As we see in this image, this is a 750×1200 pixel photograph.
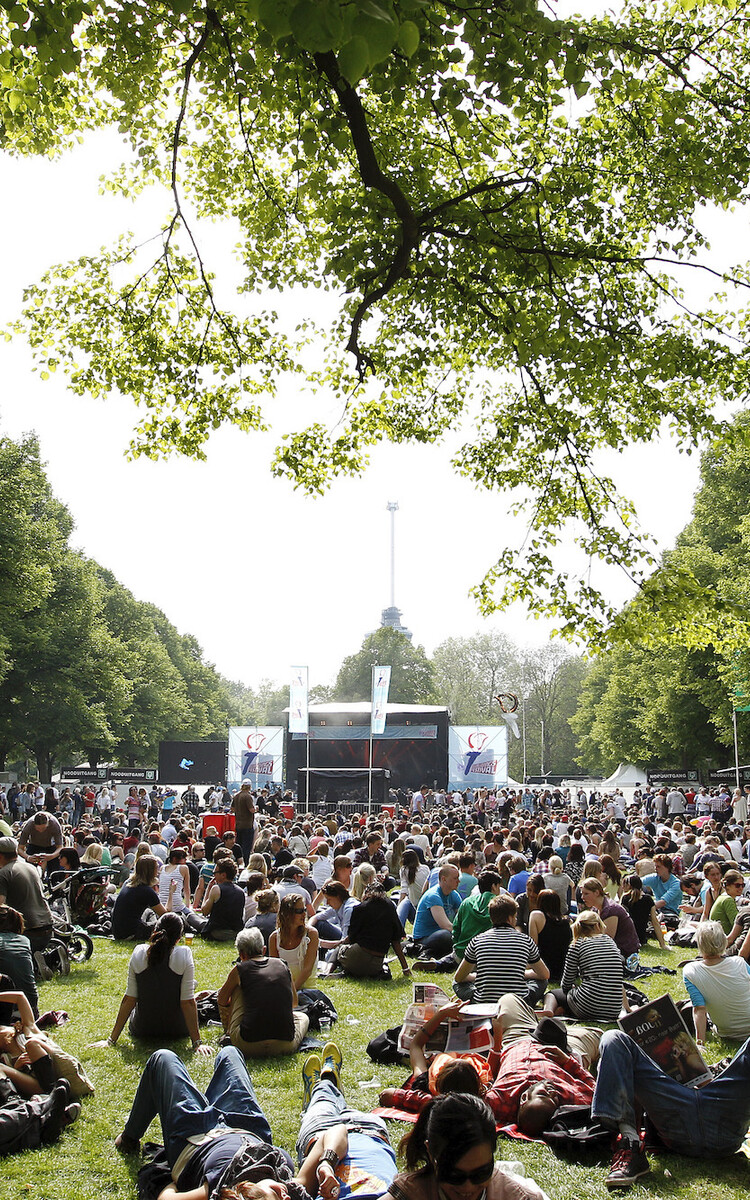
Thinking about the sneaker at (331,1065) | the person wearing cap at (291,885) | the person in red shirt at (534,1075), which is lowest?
the person in red shirt at (534,1075)

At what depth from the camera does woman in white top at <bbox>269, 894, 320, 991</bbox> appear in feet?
25.2

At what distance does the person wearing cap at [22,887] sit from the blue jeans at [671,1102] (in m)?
5.18

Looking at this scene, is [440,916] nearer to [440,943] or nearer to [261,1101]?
[440,943]

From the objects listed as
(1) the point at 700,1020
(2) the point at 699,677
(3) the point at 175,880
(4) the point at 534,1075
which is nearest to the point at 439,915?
(3) the point at 175,880

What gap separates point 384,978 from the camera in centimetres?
1000

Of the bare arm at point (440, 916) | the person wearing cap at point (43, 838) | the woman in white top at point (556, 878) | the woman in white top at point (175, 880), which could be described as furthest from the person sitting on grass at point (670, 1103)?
the person wearing cap at point (43, 838)

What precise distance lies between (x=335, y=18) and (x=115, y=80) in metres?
5.68

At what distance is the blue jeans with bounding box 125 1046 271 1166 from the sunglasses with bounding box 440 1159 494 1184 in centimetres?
146

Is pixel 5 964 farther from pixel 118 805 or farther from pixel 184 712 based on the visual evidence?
pixel 184 712

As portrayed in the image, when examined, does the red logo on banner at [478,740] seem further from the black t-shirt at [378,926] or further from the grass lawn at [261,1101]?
the grass lawn at [261,1101]

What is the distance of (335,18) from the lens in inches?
121

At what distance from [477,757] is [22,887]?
27.1 metres

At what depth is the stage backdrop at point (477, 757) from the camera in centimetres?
3441

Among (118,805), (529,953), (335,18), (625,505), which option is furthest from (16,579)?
(335,18)
